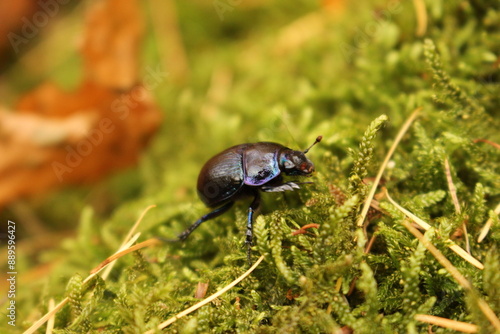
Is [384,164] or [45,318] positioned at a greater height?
[45,318]

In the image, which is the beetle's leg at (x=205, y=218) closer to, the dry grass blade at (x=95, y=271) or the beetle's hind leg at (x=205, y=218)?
the beetle's hind leg at (x=205, y=218)

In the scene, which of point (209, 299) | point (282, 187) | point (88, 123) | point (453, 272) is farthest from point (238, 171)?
point (88, 123)

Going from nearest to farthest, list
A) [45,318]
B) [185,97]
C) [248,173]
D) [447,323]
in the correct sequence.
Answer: [447,323], [45,318], [248,173], [185,97]

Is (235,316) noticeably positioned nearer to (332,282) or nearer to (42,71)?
(332,282)

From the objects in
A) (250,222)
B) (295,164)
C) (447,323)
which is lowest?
(447,323)

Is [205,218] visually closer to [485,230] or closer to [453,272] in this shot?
[453,272]

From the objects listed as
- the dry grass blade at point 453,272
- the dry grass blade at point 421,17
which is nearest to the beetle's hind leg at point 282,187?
the dry grass blade at point 453,272

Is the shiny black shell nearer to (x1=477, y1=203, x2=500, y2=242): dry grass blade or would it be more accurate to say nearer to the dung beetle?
the dung beetle

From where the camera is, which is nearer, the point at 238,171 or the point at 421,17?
the point at 238,171
